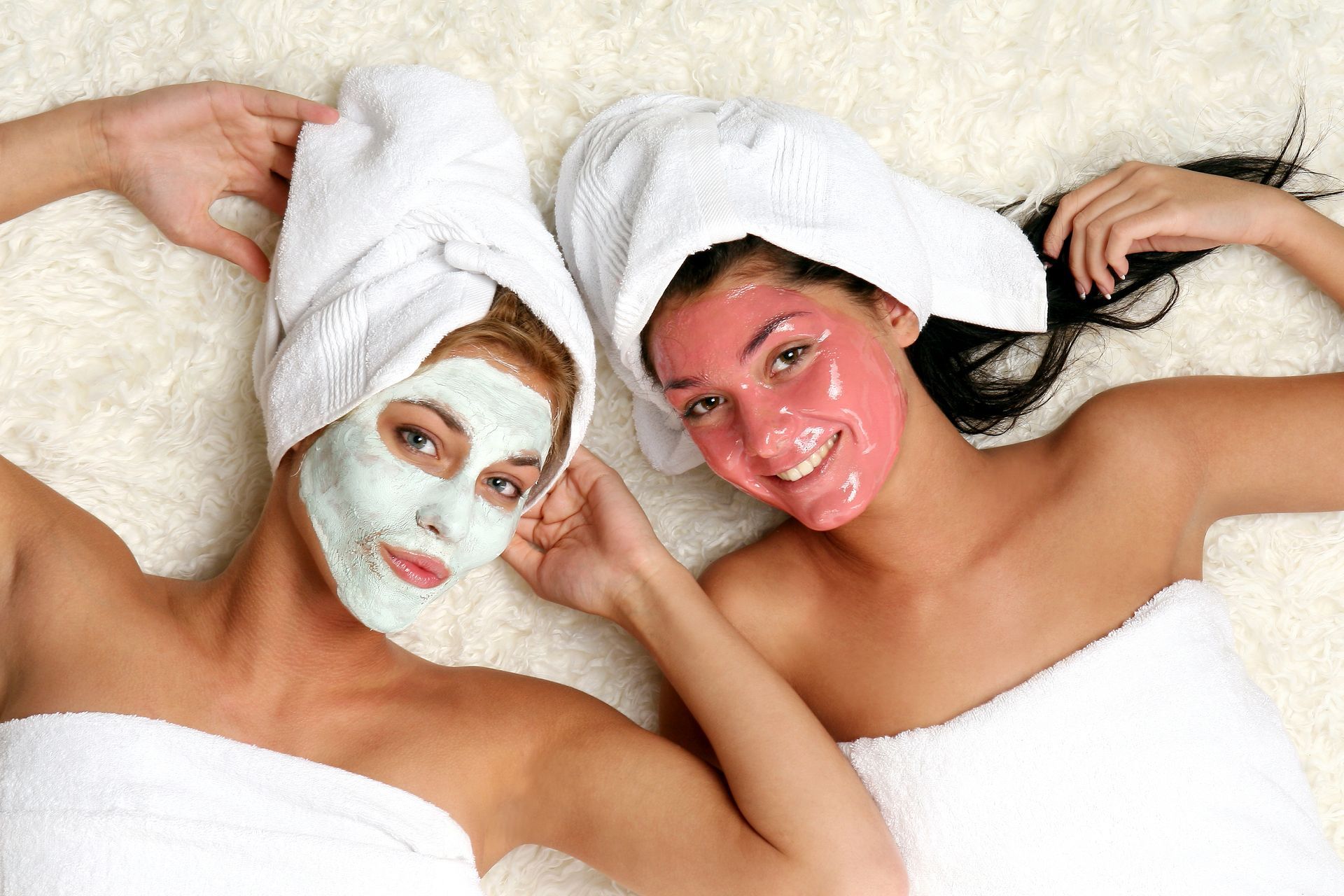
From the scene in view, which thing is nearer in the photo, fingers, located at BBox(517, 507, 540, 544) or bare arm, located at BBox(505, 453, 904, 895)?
bare arm, located at BBox(505, 453, 904, 895)

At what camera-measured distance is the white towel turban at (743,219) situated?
165cm

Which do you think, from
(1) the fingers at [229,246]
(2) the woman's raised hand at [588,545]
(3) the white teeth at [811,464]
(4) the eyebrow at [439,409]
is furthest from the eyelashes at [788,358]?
(1) the fingers at [229,246]

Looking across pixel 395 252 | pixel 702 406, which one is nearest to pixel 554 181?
pixel 395 252

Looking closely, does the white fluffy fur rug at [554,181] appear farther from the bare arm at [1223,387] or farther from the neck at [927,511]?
the neck at [927,511]

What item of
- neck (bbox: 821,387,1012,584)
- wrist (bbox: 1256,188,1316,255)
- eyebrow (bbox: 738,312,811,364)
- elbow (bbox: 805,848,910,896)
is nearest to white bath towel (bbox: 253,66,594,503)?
eyebrow (bbox: 738,312,811,364)

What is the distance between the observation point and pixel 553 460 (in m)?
1.78

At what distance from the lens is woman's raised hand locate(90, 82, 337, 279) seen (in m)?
1.76

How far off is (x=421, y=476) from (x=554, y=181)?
24.7 inches

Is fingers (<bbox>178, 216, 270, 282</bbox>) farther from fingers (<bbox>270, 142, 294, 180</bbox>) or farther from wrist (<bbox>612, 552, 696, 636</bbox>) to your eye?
wrist (<bbox>612, 552, 696, 636</bbox>)

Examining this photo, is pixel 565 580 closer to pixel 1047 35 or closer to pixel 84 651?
pixel 84 651

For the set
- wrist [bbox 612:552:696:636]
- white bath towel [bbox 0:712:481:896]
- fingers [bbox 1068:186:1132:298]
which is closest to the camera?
white bath towel [bbox 0:712:481:896]

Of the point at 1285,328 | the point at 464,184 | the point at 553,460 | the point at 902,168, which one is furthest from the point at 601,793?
the point at 1285,328

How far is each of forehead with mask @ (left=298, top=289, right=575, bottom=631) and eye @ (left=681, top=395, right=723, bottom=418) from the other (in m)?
0.24

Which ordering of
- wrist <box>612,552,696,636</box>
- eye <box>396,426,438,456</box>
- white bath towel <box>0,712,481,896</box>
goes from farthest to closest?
wrist <box>612,552,696,636</box>, eye <box>396,426,438,456</box>, white bath towel <box>0,712,481,896</box>
